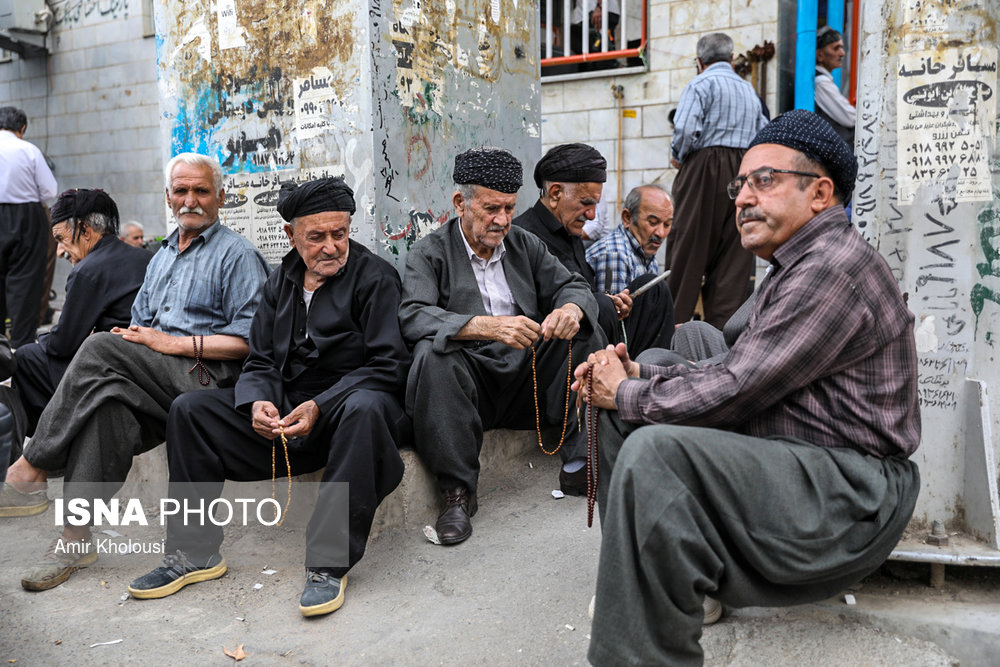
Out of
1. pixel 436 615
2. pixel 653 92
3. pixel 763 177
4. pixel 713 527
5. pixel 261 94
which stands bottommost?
pixel 436 615

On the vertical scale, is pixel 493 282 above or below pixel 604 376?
→ above

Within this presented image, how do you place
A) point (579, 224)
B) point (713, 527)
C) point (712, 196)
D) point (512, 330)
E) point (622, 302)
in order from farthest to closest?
point (712, 196) → point (579, 224) → point (622, 302) → point (512, 330) → point (713, 527)

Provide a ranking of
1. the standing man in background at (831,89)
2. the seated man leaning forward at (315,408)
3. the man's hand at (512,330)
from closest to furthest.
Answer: the seated man leaning forward at (315,408)
the man's hand at (512,330)
the standing man in background at (831,89)

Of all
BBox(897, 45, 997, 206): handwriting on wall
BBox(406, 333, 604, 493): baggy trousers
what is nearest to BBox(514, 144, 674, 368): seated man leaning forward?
BBox(406, 333, 604, 493): baggy trousers

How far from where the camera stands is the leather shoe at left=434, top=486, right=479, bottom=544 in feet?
11.0

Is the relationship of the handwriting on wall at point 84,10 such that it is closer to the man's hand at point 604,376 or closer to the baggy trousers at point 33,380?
the baggy trousers at point 33,380

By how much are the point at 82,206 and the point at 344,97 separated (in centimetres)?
135

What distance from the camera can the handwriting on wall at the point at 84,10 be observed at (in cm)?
985

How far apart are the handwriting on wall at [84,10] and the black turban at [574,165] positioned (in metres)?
7.69

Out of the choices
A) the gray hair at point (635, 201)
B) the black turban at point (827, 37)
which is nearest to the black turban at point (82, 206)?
the gray hair at point (635, 201)

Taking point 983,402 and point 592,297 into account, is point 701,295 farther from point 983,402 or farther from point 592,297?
point 983,402

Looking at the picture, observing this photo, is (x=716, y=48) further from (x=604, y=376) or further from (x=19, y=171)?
(x=19, y=171)

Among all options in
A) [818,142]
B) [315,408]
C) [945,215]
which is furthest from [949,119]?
[315,408]

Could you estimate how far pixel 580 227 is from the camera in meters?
4.44
